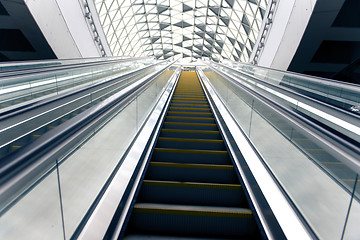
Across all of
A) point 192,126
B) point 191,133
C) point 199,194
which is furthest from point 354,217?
point 192,126

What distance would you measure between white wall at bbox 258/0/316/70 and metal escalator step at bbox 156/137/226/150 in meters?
8.36

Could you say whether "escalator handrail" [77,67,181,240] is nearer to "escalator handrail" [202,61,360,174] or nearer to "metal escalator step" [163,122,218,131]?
"metal escalator step" [163,122,218,131]

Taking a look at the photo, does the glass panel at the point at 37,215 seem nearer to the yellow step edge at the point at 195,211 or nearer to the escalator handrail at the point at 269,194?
the yellow step edge at the point at 195,211

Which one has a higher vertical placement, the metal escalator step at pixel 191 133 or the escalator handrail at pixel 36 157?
the escalator handrail at pixel 36 157

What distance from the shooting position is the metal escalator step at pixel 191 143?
4383 millimetres

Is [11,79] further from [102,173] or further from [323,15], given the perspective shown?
[323,15]

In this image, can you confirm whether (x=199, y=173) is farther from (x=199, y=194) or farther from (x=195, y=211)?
(x=195, y=211)

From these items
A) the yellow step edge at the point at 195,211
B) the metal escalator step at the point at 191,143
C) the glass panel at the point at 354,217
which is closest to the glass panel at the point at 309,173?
the glass panel at the point at 354,217

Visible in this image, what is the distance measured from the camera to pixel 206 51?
1668 inches

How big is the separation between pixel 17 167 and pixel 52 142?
340mm

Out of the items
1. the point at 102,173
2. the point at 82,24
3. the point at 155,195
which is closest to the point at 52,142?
the point at 102,173

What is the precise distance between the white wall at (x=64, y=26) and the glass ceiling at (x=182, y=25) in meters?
6.51

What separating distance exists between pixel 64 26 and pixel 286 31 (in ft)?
36.8

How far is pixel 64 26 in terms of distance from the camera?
12.9 m
